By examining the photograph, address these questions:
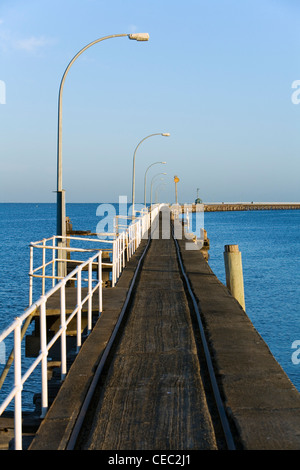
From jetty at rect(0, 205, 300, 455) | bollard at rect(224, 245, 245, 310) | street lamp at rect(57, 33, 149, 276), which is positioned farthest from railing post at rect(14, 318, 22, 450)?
bollard at rect(224, 245, 245, 310)

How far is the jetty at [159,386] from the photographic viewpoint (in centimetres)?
434

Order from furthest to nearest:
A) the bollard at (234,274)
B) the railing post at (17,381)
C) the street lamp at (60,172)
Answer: the street lamp at (60,172) → the bollard at (234,274) → the railing post at (17,381)

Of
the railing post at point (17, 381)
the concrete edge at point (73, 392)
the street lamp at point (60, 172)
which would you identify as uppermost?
the street lamp at point (60, 172)

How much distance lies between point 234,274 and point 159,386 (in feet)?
25.9

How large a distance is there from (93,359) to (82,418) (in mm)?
1849

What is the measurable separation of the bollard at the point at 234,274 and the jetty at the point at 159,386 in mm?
2941

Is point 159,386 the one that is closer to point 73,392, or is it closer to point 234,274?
point 73,392

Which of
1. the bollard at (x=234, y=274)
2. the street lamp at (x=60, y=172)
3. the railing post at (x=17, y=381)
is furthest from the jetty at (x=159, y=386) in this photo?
the street lamp at (x=60, y=172)

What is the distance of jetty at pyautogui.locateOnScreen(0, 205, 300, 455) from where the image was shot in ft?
14.2

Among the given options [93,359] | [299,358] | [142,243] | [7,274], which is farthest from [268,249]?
[93,359]

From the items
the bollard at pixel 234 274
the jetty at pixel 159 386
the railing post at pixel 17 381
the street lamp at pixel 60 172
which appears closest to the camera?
the railing post at pixel 17 381

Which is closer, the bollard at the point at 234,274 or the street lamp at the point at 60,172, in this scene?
the bollard at the point at 234,274

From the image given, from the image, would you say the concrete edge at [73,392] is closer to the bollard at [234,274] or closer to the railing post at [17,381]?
the railing post at [17,381]

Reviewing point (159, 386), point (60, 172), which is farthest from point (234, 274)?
point (159, 386)
